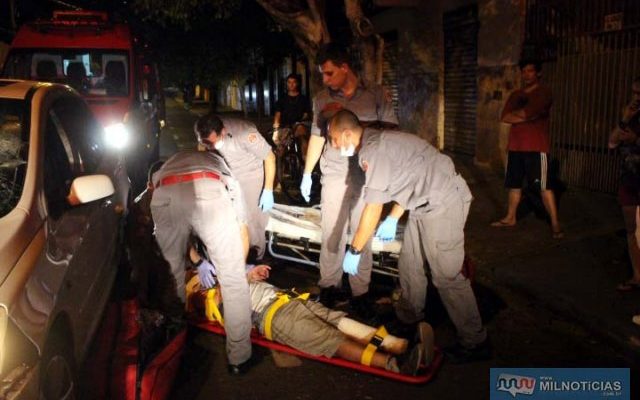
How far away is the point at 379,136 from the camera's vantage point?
3.66 meters

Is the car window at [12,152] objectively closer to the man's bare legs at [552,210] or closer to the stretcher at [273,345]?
the stretcher at [273,345]

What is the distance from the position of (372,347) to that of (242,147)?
7.21 feet

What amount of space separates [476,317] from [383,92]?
2.06 m

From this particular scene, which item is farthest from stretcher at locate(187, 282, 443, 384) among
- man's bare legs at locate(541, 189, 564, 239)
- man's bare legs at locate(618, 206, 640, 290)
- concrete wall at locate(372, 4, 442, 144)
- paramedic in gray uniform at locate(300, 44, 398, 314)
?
concrete wall at locate(372, 4, 442, 144)

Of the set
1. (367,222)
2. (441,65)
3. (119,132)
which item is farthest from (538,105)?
(441,65)

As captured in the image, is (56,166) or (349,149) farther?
(349,149)

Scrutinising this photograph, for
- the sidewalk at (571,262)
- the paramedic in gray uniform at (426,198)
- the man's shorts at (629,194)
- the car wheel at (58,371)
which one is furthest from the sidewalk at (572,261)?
the car wheel at (58,371)

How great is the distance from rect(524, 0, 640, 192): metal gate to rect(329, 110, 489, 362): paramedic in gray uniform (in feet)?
14.9

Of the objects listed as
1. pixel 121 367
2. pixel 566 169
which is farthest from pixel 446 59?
pixel 121 367

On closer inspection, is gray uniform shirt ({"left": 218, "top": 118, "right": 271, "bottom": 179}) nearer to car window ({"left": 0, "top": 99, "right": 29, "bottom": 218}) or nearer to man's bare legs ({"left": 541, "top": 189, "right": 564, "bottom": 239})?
car window ({"left": 0, "top": 99, "right": 29, "bottom": 218})

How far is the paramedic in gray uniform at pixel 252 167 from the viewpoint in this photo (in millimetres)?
5035

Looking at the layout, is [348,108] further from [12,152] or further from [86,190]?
[12,152]

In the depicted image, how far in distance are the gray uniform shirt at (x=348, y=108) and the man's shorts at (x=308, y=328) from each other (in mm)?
1210

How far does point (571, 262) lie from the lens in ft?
17.6
